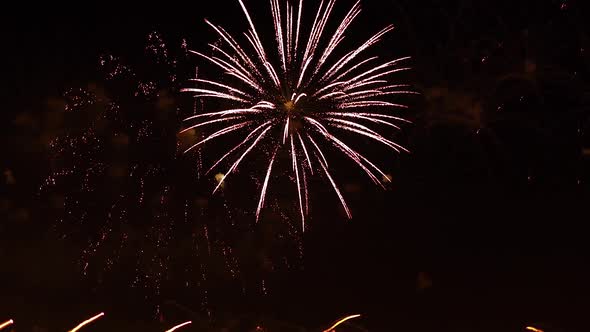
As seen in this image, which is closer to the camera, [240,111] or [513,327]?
[240,111]

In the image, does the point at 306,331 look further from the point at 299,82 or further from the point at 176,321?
the point at 299,82

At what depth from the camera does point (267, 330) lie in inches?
569

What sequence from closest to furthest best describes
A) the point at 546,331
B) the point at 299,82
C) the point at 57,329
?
the point at 299,82 → the point at 57,329 → the point at 546,331

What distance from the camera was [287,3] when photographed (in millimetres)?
8242

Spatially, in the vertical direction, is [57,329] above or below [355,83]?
below

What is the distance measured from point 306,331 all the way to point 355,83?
25.1ft

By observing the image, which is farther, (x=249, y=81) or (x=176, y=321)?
(x=176, y=321)

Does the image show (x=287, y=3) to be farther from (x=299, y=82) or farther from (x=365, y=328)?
(x=365, y=328)

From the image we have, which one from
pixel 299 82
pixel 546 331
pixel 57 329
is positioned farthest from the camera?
pixel 546 331

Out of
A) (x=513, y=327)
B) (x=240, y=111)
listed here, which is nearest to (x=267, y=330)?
(x=513, y=327)

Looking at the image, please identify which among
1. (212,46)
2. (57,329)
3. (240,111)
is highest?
(212,46)

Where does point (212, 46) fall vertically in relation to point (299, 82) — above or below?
above

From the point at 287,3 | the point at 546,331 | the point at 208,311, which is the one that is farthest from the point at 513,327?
the point at 287,3

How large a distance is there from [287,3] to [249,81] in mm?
1015
